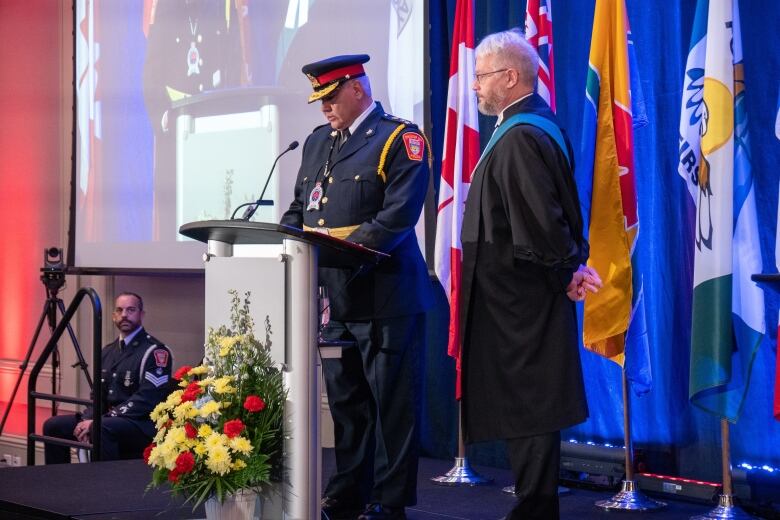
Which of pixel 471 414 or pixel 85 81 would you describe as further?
pixel 85 81

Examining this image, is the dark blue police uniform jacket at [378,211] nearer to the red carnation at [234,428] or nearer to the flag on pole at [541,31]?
the red carnation at [234,428]

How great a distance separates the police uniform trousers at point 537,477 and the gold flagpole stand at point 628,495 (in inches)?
46.7

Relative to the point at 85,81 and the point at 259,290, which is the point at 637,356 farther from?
the point at 85,81

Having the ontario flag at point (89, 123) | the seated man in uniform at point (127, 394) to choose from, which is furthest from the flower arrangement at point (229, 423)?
the ontario flag at point (89, 123)

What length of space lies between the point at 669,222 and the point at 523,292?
1692 mm

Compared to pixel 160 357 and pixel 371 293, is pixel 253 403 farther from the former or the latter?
pixel 160 357

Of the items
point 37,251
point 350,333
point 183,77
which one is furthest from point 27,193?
point 350,333

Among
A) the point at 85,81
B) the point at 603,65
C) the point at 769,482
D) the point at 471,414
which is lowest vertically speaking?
the point at 769,482

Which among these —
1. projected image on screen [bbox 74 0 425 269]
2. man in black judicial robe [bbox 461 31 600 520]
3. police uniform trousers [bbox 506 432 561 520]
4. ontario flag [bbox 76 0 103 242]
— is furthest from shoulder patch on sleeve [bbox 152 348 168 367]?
police uniform trousers [bbox 506 432 561 520]

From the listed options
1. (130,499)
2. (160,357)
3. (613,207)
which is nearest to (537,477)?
(613,207)

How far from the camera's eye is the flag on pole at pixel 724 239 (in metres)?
3.59

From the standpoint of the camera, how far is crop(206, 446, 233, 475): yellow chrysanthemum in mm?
2752

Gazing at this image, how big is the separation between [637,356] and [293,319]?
169 cm

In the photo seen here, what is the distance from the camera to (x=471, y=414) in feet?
9.60
